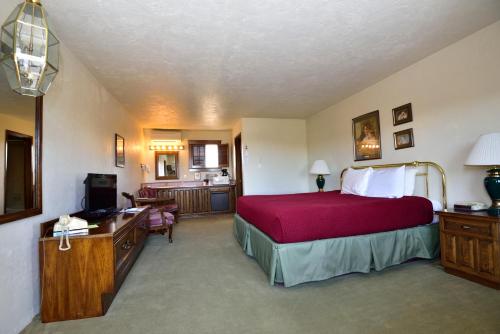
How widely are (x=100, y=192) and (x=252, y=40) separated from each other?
253 cm

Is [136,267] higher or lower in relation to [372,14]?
lower

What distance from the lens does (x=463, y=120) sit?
2.79 m

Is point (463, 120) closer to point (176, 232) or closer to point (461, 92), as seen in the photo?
point (461, 92)

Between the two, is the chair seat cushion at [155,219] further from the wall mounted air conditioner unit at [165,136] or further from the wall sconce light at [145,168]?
the wall mounted air conditioner unit at [165,136]

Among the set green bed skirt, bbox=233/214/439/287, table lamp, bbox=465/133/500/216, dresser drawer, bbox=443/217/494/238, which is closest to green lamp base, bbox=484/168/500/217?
table lamp, bbox=465/133/500/216

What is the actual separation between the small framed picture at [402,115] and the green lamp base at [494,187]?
1.27 meters

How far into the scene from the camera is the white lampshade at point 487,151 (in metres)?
2.22

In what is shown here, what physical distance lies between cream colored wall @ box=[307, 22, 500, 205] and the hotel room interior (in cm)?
2

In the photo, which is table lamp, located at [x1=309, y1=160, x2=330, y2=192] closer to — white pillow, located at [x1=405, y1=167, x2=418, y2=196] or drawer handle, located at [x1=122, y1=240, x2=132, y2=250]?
white pillow, located at [x1=405, y1=167, x2=418, y2=196]

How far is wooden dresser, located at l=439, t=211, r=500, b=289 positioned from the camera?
2170mm

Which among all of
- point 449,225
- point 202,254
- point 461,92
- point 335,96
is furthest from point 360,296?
point 335,96

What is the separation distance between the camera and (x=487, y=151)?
7.47 feet

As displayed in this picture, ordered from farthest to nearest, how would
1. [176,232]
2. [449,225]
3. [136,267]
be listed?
1. [176,232]
2. [136,267]
3. [449,225]

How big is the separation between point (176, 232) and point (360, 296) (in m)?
3.81
